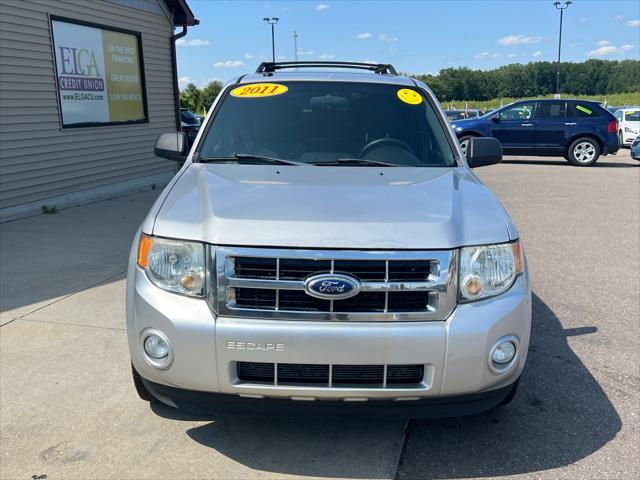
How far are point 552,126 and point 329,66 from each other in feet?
45.3

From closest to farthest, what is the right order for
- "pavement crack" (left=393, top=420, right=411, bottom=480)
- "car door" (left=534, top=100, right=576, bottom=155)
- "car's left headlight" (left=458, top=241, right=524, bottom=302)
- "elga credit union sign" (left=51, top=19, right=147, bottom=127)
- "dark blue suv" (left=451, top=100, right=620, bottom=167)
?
"car's left headlight" (left=458, top=241, right=524, bottom=302)
"pavement crack" (left=393, top=420, right=411, bottom=480)
"elga credit union sign" (left=51, top=19, right=147, bottom=127)
"dark blue suv" (left=451, top=100, right=620, bottom=167)
"car door" (left=534, top=100, right=576, bottom=155)

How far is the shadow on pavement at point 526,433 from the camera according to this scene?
104 inches

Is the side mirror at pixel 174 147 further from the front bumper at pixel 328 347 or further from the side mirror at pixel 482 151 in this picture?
the side mirror at pixel 482 151

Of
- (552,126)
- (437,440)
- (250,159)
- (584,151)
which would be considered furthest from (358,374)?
(584,151)

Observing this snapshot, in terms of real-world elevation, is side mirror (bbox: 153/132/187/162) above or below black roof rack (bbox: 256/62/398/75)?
below

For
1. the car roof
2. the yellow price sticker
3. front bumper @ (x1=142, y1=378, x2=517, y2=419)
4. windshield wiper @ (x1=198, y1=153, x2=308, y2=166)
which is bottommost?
front bumper @ (x1=142, y1=378, x2=517, y2=419)

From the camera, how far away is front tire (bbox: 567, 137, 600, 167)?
16359 mm

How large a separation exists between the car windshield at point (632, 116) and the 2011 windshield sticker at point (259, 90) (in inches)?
841

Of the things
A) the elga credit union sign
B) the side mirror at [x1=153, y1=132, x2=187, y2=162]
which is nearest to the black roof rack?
the side mirror at [x1=153, y1=132, x2=187, y2=162]

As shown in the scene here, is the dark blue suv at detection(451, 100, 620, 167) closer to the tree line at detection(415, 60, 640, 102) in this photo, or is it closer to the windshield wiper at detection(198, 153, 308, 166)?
the windshield wiper at detection(198, 153, 308, 166)

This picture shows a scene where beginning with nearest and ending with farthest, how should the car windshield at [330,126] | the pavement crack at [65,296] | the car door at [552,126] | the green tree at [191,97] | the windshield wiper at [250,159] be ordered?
1. the windshield wiper at [250,159]
2. the car windshield at [330,126]
3. the pavement crack at [65,296]
4. the car door at [552,126]
5. the green tree at [191,97]

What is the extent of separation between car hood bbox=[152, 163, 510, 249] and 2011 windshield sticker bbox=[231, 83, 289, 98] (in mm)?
1007

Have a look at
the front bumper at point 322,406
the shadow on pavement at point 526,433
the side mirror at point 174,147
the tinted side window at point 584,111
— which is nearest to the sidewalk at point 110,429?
the shadow on pavement at point 526,433

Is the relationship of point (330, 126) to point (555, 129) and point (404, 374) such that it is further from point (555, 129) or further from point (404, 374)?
point (555, 129)
